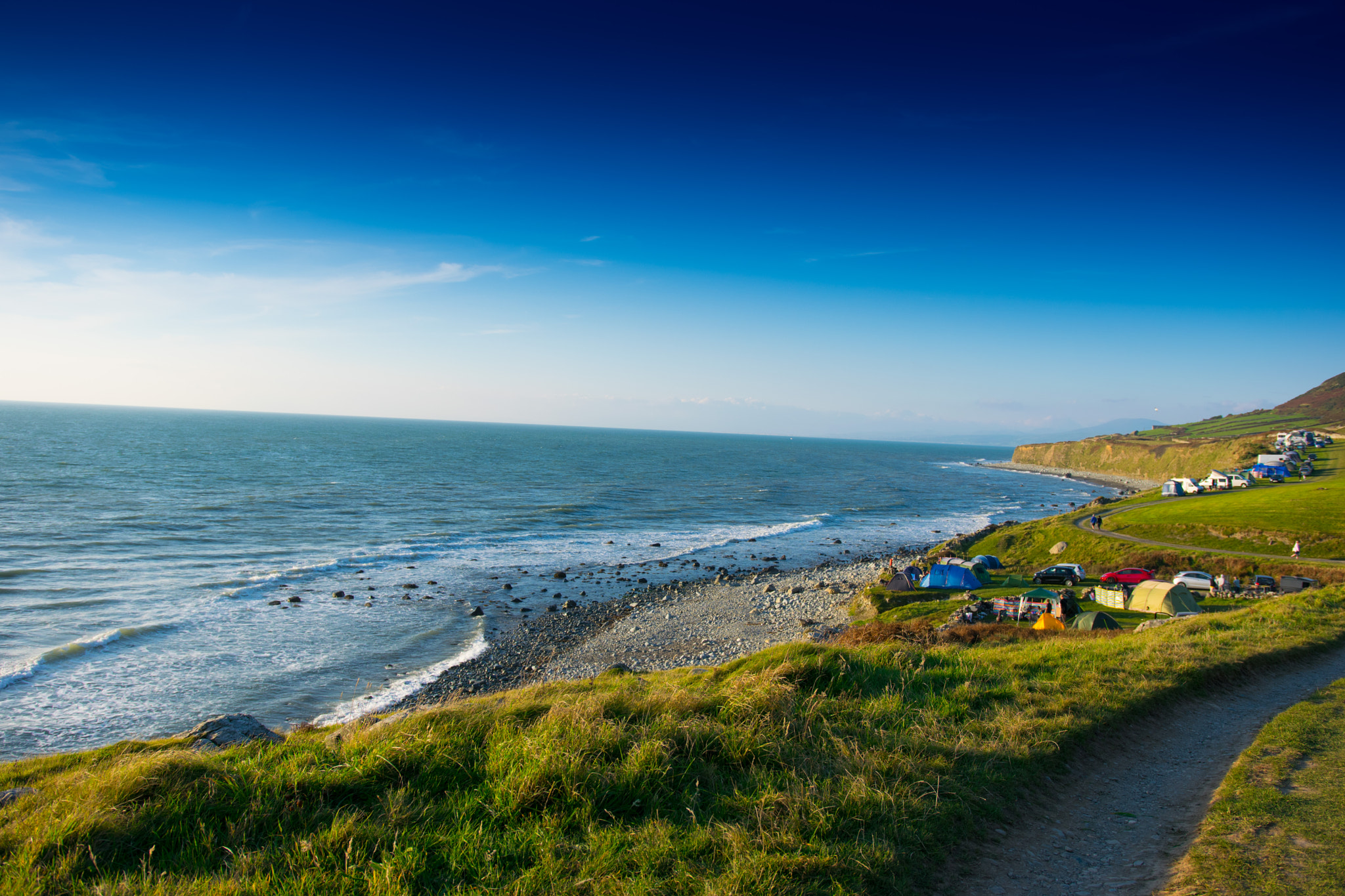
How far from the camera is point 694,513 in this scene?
71125 mm

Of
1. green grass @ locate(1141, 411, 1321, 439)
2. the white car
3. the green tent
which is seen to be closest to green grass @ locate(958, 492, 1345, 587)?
the white car

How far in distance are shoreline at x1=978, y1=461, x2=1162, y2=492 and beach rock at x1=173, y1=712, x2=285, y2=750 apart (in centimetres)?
11616

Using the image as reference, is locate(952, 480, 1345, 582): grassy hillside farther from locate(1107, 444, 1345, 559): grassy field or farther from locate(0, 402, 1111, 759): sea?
locate(0, 402, 1111, 759): sea

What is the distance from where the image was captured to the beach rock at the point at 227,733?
37.6 ft

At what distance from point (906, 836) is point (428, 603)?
3308cm

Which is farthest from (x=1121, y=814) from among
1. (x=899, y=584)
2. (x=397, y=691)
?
(x=899, y=584)

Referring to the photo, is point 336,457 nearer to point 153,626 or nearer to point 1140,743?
point 153,626

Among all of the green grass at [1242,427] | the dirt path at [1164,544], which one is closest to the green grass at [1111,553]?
the dirt path at [1164,544]

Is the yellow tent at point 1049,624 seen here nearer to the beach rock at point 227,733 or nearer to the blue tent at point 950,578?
the blue tent at point 950,578

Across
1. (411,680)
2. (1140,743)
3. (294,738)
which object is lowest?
(411,680)

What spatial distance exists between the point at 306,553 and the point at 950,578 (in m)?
42.8

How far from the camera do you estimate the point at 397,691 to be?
77.1 ft

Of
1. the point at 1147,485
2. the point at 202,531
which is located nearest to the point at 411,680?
the point at 202,531

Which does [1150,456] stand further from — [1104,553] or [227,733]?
[227,733]
